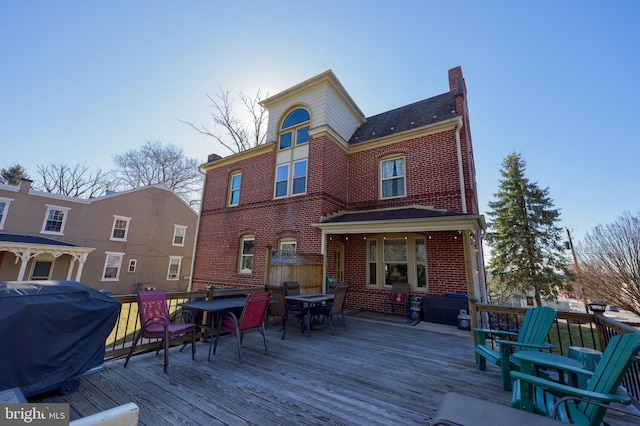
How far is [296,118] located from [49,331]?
10.0 meters

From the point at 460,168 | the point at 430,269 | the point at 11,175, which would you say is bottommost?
the point at 430,269

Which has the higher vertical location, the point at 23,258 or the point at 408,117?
the point at 408,117

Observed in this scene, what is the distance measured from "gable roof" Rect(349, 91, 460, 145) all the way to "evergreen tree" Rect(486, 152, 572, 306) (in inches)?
387

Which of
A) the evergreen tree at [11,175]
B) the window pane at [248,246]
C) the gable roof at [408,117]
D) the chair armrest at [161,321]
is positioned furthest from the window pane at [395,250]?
the evergreen tree at [11,175]

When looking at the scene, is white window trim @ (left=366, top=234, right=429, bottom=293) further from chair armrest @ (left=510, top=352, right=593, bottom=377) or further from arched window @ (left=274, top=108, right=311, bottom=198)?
chair armrest @ (left=510, top=352, right=593, bottom=377)

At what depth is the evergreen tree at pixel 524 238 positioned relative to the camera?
14250mm

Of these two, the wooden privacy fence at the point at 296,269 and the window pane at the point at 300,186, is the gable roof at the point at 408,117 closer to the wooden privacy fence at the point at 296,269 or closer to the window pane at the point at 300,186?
the window pane at the point at 300,186

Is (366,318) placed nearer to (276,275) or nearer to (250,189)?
(276,275)

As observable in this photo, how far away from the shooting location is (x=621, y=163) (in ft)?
43.9

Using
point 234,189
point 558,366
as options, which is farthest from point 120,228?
point 558,366

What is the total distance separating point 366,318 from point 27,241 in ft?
55.7

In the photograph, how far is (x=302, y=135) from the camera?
413 inches

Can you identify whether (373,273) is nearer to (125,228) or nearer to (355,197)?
(355,197)

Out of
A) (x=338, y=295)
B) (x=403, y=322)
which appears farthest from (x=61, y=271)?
(x=403, y=322)
